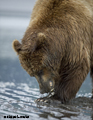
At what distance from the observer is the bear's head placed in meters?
5.40

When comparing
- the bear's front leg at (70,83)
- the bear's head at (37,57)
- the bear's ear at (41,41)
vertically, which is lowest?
the bear's front leg at (70,83)

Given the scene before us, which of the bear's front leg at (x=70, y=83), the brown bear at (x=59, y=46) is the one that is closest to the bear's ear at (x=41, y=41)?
the brown bear at (x=59, y=46)

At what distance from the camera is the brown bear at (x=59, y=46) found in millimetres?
5484

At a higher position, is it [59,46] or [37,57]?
[59,46]

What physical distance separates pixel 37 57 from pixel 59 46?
0.57 metres

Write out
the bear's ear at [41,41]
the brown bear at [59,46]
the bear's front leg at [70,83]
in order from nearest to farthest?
the bear's ear at [41,41] < the brown bear at [59,46] < the bear's front leg at [70,83]

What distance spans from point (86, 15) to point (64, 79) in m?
1.42

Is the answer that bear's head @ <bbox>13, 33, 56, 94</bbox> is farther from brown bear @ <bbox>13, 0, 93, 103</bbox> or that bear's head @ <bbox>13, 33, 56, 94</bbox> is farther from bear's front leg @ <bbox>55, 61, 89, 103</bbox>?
bear's front leg @ <bbox>55, 61, 89, 103</bbox>

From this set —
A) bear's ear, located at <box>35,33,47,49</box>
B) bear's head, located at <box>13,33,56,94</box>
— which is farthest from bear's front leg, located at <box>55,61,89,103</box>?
bear's ear, located at <box>35,33,47,49</box>

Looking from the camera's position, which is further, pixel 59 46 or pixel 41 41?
pixel 59 46

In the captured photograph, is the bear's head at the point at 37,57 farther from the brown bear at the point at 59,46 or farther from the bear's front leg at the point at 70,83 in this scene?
the bear's front leg at the point at 70,83

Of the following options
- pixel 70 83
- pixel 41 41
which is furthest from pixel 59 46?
pixel 70 83

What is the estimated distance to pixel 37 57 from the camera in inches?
214

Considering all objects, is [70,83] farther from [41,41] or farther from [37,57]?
[41,41]
